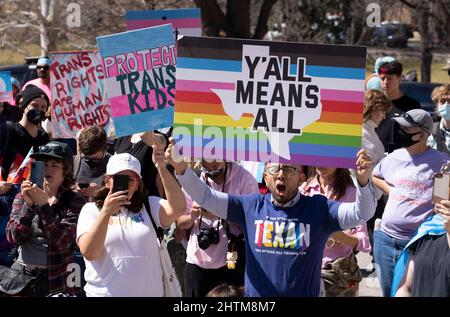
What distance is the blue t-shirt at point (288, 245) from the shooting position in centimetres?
466

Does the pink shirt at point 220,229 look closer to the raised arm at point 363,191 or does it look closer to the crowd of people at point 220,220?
the crowd of people at point 220,220

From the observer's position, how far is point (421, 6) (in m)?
21.3

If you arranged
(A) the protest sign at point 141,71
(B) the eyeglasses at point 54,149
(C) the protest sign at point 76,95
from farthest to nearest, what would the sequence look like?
1. (C) the protest sign at point 76,95
2. (B) the eyeglasses at point 54,149
3. (A) the protest sign at point 141,71

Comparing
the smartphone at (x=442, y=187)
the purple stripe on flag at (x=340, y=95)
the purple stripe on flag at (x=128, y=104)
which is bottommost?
the smartphone at (x=442, y=187)

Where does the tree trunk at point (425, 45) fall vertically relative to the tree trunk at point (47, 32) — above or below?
below

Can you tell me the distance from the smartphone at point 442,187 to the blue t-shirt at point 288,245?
517mm

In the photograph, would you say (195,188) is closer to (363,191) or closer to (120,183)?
(120,183)

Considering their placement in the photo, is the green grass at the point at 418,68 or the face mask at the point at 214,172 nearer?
the face mask at the point at 214,172

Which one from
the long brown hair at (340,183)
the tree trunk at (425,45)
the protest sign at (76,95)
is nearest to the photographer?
the long brown hair at (340,183)

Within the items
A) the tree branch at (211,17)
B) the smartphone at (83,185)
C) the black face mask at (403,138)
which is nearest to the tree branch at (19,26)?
the tree branch at (211,17)

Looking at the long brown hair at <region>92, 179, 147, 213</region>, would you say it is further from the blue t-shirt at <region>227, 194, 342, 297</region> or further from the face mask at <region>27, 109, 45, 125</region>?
the face mask at <region>27, 109, 45, 125</region>

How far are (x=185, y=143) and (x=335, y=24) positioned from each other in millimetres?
25937

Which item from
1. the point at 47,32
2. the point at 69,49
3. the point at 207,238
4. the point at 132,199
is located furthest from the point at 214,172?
the point at 69,49

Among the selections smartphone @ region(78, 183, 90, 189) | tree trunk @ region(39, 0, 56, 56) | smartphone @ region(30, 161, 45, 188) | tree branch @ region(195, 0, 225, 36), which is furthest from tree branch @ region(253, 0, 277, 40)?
smartphone @ region(30, 161, 45, 188)
